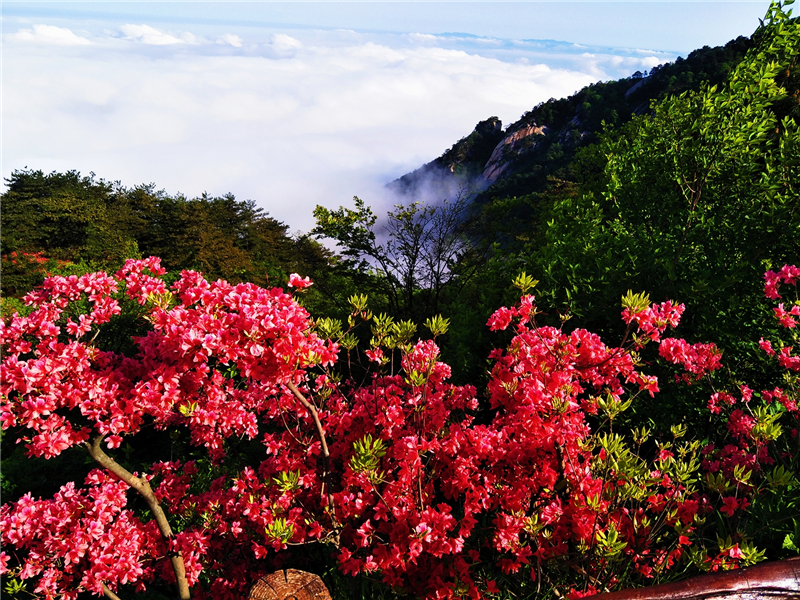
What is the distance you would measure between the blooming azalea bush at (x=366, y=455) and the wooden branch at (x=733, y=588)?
788mm

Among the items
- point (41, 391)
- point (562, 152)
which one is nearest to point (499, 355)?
point (41, 391)

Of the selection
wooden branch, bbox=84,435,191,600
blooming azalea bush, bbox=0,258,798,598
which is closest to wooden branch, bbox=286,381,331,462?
blooming azalea bush, bbox=0,258,798,598

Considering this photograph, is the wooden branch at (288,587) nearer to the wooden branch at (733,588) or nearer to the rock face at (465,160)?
the wooden branch at (733,588)

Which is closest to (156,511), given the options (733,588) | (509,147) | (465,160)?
(733,588)

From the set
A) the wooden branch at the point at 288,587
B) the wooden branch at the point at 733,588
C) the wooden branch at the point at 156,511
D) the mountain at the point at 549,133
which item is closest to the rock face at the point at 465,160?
the mountain at the point at 549,133

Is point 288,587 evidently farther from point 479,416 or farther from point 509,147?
point 509,147

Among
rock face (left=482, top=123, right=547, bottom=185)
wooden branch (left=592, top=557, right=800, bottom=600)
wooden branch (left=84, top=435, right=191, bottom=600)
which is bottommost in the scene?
wooden branch (left=84, top=435, right=191, bottom=600)

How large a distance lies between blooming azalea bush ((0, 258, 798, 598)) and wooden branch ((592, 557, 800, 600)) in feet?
2.58

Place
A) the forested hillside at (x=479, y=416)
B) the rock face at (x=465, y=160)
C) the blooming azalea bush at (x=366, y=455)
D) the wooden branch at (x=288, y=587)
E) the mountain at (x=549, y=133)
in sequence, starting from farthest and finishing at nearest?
the rock face at (x=465, y=160)
the mountain at (x=549, y=133)
the forested hillside at (x=479, y=416)
the blooming azalea bush at (x=366, y=455)
the wooden branch at (x=288, y=587)

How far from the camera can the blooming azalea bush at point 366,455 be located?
2.71 m

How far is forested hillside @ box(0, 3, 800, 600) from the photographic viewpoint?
2824mm

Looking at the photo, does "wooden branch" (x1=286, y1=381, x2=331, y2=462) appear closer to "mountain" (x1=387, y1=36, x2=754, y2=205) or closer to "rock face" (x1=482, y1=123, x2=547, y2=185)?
"mountain" (x1=387, y1=36, x2=754, y2=205)

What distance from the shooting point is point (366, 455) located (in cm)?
257

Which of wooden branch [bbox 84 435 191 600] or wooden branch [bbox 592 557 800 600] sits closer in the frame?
wooden branch [bbox 592 557 800 600]
